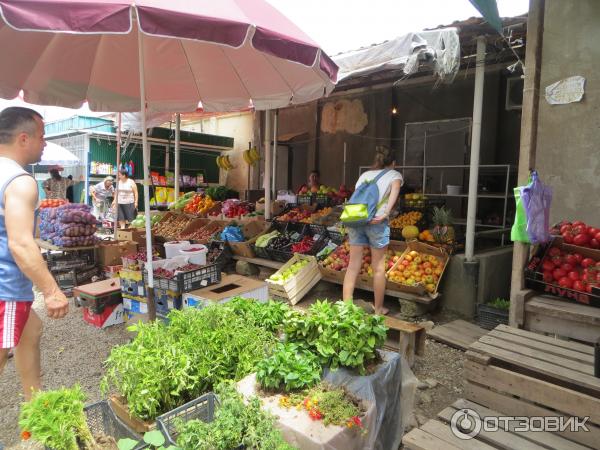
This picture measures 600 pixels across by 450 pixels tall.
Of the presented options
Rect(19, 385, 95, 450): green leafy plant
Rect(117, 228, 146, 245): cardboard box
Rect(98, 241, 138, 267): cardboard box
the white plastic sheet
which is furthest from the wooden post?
Rect(117, 228, 146, 245): cardboard box

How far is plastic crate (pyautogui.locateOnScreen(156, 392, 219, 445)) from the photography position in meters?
1.86

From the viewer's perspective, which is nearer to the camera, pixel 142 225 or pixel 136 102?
pixel 136 102

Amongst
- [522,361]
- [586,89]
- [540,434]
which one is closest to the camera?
[540,434]

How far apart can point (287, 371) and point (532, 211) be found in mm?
2824

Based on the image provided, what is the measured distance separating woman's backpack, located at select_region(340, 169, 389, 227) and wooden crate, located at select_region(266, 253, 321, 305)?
1.48m

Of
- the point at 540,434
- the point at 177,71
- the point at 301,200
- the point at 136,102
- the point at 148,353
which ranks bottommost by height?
the point at 540,434

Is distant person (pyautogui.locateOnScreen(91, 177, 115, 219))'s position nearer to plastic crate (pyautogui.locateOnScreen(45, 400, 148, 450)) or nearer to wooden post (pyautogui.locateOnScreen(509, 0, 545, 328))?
plastic crate (pyautogui.locateOnScreen(45, 400, 148, 450))

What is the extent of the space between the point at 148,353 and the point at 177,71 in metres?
3.91

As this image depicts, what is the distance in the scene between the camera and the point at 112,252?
268 inches

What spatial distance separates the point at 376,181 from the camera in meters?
4.70

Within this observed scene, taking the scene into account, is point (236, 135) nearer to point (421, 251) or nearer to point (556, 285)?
point (421, 251)

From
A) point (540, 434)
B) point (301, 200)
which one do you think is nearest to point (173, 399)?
point (540, 434)

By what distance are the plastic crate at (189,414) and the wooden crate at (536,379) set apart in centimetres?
175

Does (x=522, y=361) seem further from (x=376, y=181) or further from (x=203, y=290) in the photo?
(x=203, y=290)
